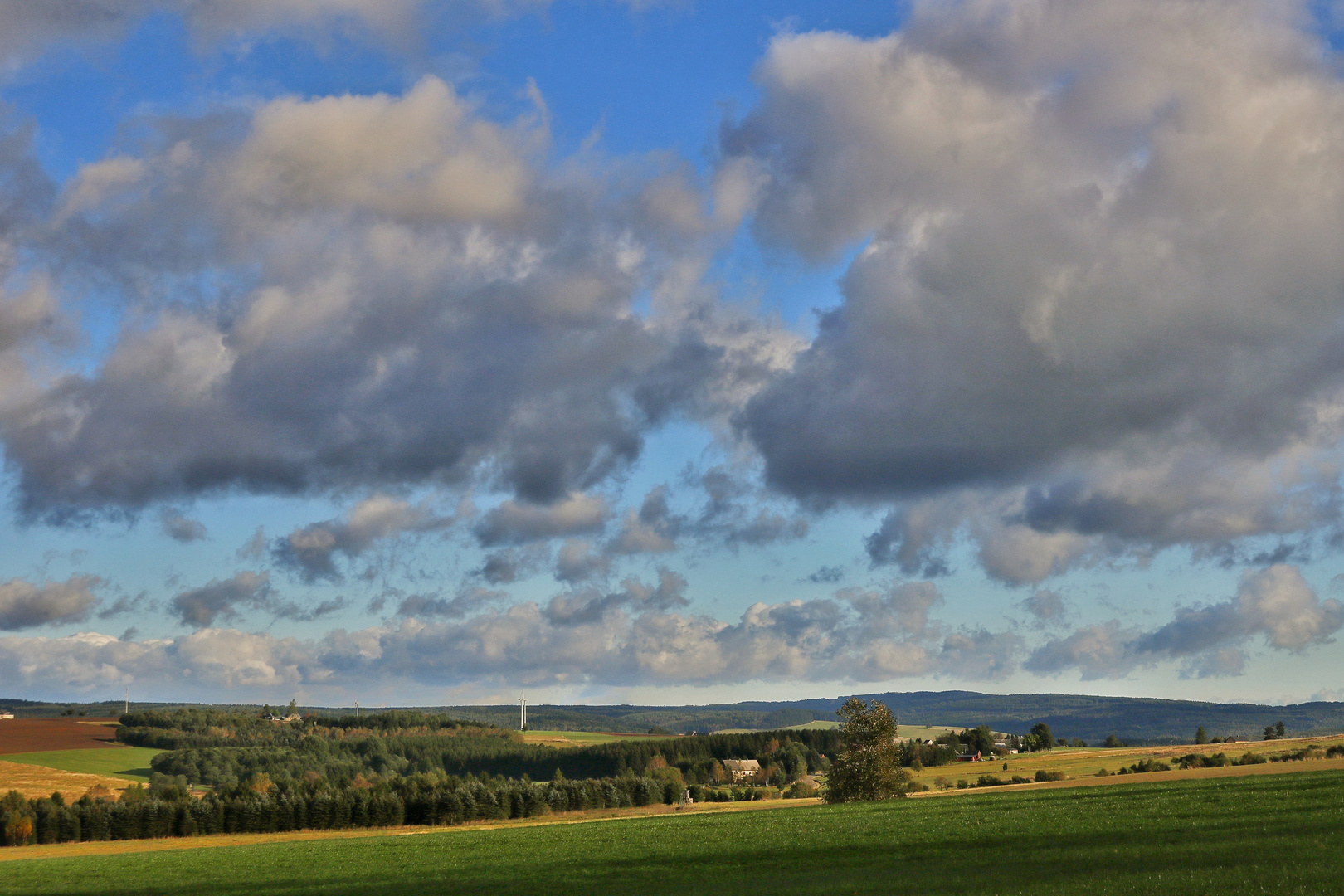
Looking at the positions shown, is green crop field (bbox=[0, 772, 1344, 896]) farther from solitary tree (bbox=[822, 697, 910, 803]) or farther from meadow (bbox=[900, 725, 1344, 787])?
meadow (bbox=[900, 725, 1344, 787])

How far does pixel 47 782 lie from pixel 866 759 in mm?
→ 146847

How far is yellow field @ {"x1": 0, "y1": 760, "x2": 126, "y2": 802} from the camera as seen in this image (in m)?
162

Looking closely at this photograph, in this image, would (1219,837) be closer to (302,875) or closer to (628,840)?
(628,840)

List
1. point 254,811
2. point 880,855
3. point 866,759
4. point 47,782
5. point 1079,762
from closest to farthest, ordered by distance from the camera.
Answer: point 880,855 → point 866,759 → point 254,811 → point 1079,762 → point 47,782

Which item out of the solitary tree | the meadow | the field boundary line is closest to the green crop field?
the solitary tree

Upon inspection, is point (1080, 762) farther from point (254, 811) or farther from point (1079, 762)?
point (254, 811)

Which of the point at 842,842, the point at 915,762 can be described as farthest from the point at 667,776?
the point at 842,842

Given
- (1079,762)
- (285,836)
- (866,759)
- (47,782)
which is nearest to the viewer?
(866,759)

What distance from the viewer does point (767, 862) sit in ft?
144

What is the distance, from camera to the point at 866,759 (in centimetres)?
9769

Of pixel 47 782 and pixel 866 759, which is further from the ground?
pixel 866 759

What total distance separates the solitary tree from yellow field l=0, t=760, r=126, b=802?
398ft

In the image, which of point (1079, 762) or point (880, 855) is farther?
point (1079, 762)

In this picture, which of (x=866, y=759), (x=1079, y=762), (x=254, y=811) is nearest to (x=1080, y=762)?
(x=1079, y=762)
